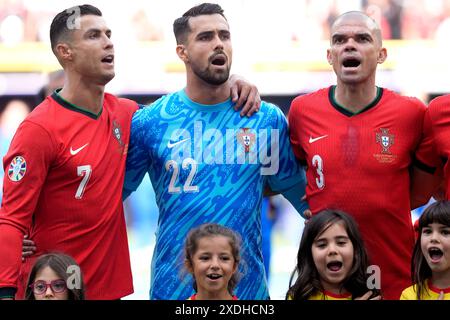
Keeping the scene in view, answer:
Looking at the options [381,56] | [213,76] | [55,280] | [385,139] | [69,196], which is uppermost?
[381,56]

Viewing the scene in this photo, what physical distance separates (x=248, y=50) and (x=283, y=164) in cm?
727

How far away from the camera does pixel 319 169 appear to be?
16.7 feet

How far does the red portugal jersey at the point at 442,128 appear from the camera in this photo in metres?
4.98

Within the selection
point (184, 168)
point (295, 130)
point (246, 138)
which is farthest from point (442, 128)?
point (184, 168)

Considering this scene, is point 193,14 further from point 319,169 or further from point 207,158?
point 319,169

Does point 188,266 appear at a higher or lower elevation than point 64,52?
lower

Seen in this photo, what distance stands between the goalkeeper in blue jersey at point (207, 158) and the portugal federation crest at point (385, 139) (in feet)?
1.60

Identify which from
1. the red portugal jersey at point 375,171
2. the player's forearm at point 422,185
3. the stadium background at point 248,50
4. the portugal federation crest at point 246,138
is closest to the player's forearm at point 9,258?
the portugal federation crest at point 246,138

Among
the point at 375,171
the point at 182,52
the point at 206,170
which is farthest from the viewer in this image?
the point at 182,52

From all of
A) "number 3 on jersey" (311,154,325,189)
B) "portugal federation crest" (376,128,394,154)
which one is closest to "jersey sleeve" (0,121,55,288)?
"number 3 on jersey" (311,154,325,189)

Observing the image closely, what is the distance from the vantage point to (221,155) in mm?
5188

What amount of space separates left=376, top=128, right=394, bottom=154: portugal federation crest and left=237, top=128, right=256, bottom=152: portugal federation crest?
0.60 meters

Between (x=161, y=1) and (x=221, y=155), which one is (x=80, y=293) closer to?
(x=221, y=155)

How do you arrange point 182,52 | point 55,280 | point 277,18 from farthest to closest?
point 277,18
point 182,52
point 55,280
